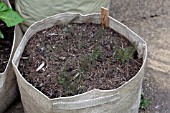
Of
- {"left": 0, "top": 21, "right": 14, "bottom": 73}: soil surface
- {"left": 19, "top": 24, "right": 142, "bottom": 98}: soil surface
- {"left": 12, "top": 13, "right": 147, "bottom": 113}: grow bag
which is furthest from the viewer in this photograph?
{"left": 0, "top": 21, "right": 14, "bottom": 73}: soil surface

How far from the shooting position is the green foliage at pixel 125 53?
5.05 ft

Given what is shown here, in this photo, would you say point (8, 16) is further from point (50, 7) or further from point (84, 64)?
point (84, 64)

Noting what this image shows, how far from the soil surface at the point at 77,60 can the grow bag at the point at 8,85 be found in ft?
0.22

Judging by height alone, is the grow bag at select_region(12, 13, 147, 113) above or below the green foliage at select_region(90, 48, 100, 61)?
below

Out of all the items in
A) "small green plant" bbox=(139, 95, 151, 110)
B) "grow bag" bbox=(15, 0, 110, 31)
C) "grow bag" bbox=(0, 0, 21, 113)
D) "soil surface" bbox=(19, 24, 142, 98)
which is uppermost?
"grow bag" bbox=(15, 0, 110, 31)

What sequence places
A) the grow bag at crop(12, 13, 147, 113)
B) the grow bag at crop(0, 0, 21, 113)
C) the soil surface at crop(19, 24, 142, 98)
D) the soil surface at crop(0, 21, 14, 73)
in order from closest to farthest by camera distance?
1. the grow bag at crop(12, 13, 147, 113)
2. the soil surface at crop(19, 24, 142, 98)
3. the grow bag at crop(0, 0, 21, 113)
4. the soil surface at crop(0, 21, 14, 73)

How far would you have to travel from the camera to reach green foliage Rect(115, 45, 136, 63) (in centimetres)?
154

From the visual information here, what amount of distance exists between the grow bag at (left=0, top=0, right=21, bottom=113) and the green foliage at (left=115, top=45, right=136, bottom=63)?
1.47 feet

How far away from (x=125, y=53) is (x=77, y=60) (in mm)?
197

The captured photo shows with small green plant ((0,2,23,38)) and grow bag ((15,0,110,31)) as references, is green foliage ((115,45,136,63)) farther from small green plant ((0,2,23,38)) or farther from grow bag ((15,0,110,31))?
small green plant ((0,2,23,38))

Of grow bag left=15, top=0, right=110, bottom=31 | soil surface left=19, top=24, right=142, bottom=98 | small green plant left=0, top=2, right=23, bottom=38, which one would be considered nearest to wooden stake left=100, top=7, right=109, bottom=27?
soil surface left=19, top=24, right=142, bottom=98

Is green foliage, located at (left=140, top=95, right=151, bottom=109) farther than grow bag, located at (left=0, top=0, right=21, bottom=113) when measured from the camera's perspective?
Yes

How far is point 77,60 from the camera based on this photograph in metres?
1.55

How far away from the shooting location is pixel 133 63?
61.2 inches
